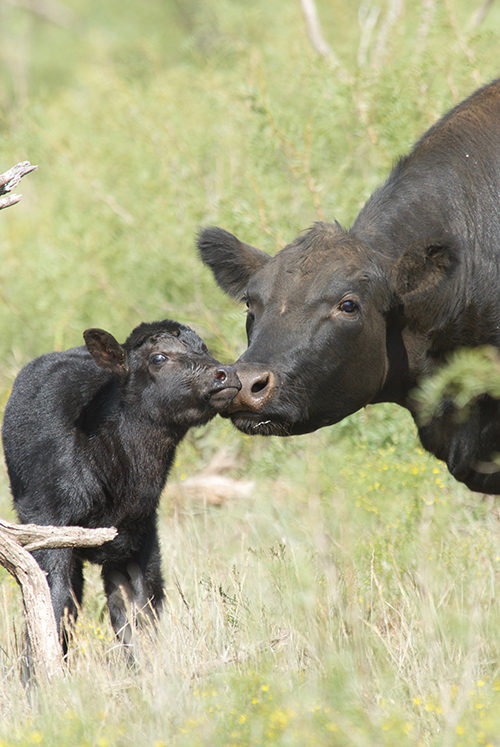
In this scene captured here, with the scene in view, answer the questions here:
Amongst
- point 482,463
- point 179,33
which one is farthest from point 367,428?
point 179,33

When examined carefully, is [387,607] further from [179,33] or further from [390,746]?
[179,33]

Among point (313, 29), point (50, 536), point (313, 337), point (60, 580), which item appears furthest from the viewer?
point (313, 29)

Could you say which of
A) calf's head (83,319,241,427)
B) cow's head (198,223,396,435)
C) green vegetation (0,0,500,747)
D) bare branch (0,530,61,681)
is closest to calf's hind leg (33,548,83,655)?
green vegetation (0,0,500,747)

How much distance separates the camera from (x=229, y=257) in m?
5.27

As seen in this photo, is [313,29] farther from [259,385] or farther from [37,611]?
[37,611]

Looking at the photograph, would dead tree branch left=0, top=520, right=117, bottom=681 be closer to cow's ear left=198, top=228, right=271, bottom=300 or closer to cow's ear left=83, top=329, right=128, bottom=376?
cow's ear left=83, top=329, right=128, bottom=376

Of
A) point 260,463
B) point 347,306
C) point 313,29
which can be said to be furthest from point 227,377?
point 313,29

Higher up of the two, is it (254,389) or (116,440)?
(254,389)

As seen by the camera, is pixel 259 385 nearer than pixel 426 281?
Yes

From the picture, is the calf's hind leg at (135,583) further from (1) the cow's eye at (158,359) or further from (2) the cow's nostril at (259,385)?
(2) the cow's nostril at (259,385)

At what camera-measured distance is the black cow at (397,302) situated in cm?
437

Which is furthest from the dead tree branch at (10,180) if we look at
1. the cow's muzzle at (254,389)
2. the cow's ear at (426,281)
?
the cow's ear at (426,281)

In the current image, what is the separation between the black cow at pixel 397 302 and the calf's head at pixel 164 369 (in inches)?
17.1

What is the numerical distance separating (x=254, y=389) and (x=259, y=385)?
4cm
